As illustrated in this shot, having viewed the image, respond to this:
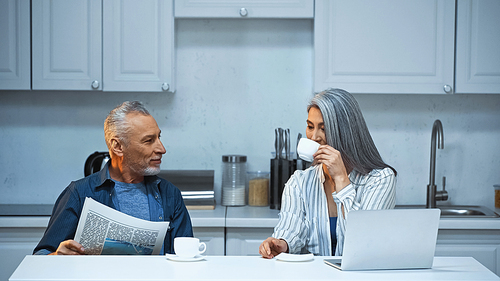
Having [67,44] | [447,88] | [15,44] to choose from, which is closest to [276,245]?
[447,88]

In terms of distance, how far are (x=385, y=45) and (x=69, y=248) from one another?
1852 millimetres

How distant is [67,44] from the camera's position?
257 centimetres

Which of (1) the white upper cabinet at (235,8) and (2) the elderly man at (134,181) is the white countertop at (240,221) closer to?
(2) the elderly man at (134,181)

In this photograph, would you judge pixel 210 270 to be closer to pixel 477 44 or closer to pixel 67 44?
pixel 67 44

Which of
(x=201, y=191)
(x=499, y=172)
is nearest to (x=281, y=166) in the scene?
(x=201, y=191)

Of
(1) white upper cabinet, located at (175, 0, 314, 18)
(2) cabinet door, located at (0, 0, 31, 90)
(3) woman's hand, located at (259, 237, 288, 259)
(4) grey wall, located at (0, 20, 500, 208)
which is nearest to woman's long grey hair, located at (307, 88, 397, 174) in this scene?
(3) woman's hand, located at (259, 237, 288, 259)

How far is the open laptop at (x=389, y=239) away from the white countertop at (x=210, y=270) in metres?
0.03

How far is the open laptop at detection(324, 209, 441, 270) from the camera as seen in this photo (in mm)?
1180

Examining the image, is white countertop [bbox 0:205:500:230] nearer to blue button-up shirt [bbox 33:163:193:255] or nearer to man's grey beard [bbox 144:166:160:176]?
blue button-up shirt [bbox 33:163:193:255]

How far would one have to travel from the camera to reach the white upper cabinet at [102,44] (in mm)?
2562

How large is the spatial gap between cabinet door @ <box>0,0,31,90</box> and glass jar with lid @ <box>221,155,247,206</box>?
1157 millimetres

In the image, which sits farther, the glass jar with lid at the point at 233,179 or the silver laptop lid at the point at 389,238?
the glass jar with lid at the point at 233,179

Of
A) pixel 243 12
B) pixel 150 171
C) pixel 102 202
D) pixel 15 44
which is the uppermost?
pixel 243 12

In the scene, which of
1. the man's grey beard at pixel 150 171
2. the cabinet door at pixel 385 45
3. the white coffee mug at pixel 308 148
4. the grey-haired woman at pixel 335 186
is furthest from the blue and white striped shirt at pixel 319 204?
the cabinet door at pixel 385 45
